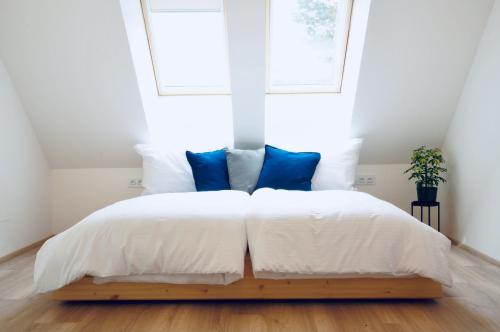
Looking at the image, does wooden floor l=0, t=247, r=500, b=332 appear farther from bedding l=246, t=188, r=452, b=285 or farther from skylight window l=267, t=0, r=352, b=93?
skylight window l=267, t=0, r=352, b=93

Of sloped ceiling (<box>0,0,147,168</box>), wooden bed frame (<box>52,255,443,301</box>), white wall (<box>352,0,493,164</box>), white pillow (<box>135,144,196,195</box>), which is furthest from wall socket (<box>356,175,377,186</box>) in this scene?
sloped ceiling (<box>0,0,147,168</box>)

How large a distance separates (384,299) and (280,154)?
1351 mm

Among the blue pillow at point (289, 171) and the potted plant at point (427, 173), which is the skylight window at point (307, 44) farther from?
the potted plant at point (427, 173)

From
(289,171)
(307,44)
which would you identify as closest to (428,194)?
(289,171)

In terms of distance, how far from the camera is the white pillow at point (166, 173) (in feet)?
8.70

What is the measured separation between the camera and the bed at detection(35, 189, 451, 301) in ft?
5.21

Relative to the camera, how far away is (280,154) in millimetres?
2643

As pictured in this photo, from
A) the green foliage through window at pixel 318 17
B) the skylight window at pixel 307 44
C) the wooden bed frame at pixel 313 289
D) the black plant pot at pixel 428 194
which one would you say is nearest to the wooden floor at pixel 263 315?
the wooden bed frame at pixel 313 289

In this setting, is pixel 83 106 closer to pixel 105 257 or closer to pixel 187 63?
pixel 187 63

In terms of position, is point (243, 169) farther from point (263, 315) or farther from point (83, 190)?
point (83, 190)

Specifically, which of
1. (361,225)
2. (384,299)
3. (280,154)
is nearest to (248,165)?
(280,154)

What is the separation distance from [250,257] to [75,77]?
2.12 metres

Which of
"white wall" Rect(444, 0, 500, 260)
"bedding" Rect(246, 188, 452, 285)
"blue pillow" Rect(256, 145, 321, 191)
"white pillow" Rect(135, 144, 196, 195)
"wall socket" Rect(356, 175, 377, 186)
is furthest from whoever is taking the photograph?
"wall socket" Rect(356, 175, 377, 186)

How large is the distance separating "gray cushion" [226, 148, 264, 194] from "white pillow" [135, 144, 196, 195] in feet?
1.23
